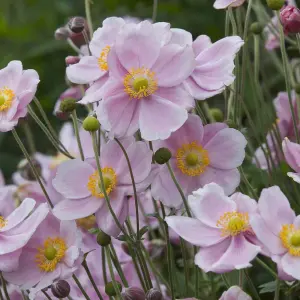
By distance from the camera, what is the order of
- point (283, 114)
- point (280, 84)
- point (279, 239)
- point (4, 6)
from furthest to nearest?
point (4, 6), point (280, 84), point (283, 114), point (279, 239)

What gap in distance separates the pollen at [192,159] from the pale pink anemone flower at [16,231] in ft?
0.44

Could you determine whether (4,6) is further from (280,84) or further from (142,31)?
(142,31)

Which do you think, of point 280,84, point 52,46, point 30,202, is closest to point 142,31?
point 30,202

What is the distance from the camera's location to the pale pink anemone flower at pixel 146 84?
2.14 ft

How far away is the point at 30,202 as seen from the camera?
2.23 ft

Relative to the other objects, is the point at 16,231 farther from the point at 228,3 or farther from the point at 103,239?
the point at 228,3

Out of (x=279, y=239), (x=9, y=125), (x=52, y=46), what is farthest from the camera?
(x=52, y=46)

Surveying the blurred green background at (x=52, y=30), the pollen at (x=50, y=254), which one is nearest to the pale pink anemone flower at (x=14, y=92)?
the pollen at (x=50, y=254)

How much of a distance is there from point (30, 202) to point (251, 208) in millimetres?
207

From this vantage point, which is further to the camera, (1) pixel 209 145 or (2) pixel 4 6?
(2) pixel 4 6

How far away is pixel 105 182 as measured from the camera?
0.69m

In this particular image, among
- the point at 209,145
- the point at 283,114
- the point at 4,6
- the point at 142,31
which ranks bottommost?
the point at 4,6

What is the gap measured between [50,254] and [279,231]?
216mm

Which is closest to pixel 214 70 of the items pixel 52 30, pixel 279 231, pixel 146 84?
pixel 146 84
